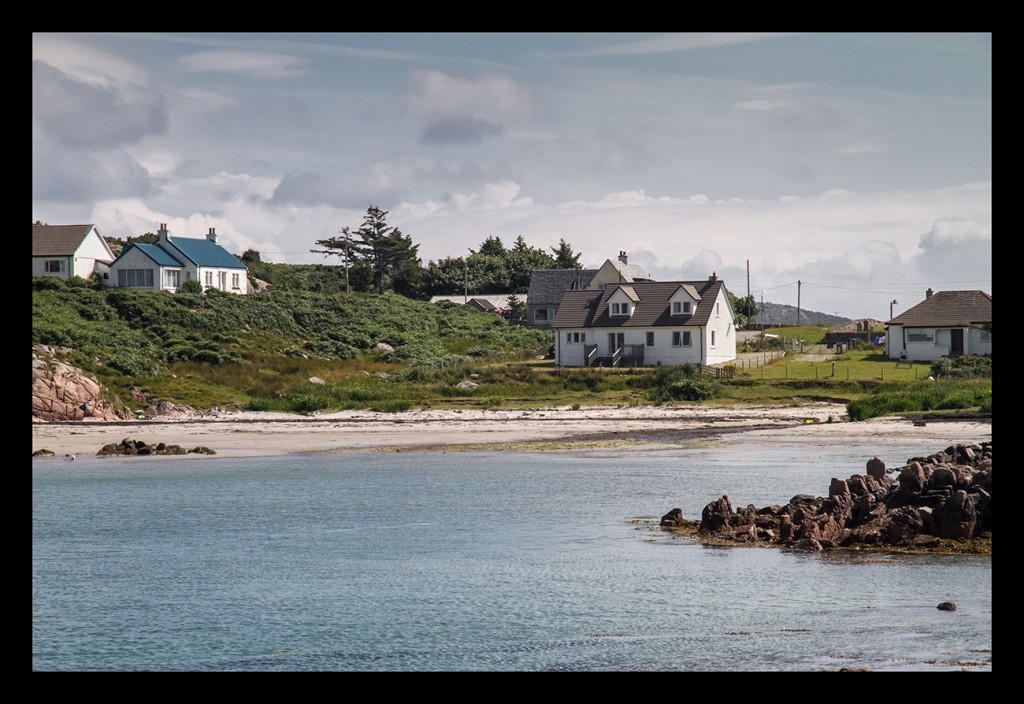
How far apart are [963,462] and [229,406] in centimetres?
3800

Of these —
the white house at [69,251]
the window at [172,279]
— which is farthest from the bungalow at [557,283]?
the white house at [69,251]

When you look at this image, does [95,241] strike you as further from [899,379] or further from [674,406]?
[899,379]

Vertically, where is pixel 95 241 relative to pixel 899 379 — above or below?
above

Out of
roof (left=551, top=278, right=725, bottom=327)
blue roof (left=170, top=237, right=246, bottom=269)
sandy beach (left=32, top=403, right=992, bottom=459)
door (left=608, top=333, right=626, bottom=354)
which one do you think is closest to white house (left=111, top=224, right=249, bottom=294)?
blue roof (left=170, top=237, right=246, bottom=269)

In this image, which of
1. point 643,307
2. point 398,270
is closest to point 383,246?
point 398,270

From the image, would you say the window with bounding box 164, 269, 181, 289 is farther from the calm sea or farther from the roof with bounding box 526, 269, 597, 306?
the calm sea

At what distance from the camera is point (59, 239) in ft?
284

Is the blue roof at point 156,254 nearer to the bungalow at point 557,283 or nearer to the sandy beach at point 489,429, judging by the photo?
the bungalow at point 557,283

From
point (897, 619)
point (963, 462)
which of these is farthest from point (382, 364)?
point (897, 619)

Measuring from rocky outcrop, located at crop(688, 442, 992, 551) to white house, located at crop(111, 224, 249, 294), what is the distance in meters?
71.3

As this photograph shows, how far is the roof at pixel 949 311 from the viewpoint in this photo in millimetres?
66000

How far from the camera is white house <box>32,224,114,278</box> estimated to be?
85.1 metres

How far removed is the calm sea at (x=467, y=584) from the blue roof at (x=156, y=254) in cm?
5586

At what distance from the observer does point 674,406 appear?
2138 inches
